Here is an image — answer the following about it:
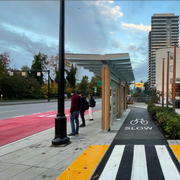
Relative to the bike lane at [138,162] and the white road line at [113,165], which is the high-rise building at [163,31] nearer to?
the bike lane at [138,162]

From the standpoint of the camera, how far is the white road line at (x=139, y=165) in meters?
3.59

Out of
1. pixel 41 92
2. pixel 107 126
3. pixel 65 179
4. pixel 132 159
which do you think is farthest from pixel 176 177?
pixel 41 92

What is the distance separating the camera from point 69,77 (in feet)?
210

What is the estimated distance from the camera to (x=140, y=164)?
4.17 metres

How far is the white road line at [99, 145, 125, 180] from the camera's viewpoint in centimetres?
365

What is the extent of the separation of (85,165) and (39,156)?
1465mm

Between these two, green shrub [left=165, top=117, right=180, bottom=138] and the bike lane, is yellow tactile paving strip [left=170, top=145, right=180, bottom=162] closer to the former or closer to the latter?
the bike lane

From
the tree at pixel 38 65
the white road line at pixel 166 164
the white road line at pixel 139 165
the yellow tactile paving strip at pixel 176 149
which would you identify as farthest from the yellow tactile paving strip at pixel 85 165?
the tree at pixel 38 65

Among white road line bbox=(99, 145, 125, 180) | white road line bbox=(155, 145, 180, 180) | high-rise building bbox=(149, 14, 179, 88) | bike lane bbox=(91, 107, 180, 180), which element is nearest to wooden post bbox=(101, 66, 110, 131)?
bike lane bbox=(91, 107, 180, 180)

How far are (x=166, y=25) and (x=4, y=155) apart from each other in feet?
522

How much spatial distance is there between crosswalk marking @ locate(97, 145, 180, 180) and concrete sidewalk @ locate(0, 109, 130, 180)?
0.99 metres

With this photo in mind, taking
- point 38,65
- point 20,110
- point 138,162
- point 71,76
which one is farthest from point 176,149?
point 71,76

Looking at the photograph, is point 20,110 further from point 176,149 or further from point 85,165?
point 176,149

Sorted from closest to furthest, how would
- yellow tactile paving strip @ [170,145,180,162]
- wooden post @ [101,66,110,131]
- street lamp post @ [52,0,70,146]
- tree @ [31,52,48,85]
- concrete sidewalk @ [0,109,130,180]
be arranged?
concrete sidewalk @ [0,109,130,180] < yellow tactile paving strip @ [170,145,180,162] < street lamp post @ [52,0,70,146] < wooden post @ [101,66,110,131] < tree @ [31,52,48,85]
